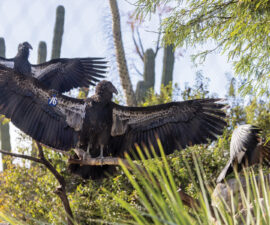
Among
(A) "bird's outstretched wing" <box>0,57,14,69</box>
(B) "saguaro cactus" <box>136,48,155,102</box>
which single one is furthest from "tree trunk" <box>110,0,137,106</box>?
(A) "bird's outstretched wing" <box>0,57,14,69</box>

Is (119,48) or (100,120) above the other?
(119,48)

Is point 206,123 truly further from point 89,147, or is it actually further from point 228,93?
point 228,93

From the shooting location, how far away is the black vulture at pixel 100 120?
3.65 m

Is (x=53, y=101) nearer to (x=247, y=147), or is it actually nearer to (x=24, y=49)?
(x=24, y=49)

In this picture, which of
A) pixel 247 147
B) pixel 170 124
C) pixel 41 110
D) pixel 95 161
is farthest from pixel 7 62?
pixel 247 147

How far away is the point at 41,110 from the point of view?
3.87 m

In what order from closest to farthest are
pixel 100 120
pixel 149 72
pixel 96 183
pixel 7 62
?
pixel 100 120, pixel 7 62, pixel 96 183, pixel 149 72

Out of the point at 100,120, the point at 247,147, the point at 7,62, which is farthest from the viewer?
the point at 7,62

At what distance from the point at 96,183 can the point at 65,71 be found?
218cm

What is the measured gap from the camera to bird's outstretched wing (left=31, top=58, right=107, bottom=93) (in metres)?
4.92

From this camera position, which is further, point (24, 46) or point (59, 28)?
point (59, 28)

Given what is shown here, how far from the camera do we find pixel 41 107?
3871mm

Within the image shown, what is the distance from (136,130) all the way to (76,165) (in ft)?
2.16

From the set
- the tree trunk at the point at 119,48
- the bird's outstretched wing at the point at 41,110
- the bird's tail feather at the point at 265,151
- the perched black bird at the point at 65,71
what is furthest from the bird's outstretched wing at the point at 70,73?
the tree trunk at the point at 119,48
